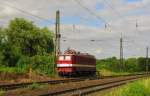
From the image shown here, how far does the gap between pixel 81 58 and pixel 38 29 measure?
167 feet

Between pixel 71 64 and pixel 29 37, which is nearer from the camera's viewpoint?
pixel 71 64

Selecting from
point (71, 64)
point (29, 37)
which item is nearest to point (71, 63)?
point (71, 64)

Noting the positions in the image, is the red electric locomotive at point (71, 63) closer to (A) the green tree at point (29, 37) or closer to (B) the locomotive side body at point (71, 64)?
(B) the locomotive side body at point (71, 64)

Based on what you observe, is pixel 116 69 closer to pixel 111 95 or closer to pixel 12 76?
pixel 12 76

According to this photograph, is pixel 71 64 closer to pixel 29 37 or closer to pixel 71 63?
pixel 71 63

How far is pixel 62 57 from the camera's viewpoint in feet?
184

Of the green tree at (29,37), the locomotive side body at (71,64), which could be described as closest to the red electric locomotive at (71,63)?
the locomotive side body at (71,64)

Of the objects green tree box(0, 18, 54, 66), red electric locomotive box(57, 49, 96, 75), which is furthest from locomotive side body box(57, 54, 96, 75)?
green tree box(0, 18, 54, 66)

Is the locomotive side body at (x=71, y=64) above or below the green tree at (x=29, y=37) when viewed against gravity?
below

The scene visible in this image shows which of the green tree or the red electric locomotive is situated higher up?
the green tree

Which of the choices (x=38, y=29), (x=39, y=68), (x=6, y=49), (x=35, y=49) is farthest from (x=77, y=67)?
(x=38, y=29)

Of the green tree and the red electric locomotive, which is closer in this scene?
the red electric locomotive

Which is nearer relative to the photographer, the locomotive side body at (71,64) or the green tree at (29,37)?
the locomotive side body at (71,64)

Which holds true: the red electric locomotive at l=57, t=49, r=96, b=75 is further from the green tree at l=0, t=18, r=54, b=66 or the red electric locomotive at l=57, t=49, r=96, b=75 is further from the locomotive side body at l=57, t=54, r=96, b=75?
the green tree at l=0, t=18, r=54, b=66
